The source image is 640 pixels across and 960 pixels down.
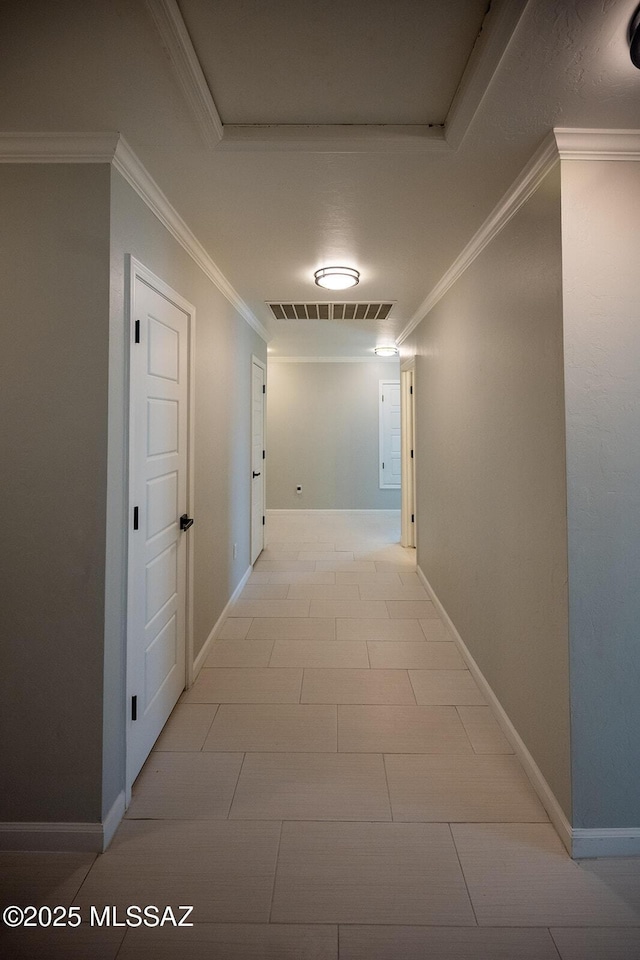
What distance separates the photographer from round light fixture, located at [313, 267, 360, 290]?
2.83 metres

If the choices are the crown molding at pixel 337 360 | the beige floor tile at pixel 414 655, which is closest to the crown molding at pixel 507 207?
the beige floor tile at pixel 414 655

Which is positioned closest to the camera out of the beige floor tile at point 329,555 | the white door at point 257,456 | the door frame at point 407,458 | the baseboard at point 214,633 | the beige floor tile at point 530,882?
the beige floor tile at point 530,882

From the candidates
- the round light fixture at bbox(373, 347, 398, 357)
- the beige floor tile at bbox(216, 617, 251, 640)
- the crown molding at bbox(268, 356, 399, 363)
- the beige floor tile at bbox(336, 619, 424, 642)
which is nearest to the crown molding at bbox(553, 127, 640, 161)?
the beige floor tile at bbox(336, 619, 424, 642)

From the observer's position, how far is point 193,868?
147cm

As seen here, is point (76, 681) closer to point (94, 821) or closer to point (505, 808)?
point (94, 821)

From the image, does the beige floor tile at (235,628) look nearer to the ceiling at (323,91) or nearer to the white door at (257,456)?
the white door at (257,456)

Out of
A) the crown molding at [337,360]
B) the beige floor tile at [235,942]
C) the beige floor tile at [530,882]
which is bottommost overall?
the beige floor tile at [235,942]

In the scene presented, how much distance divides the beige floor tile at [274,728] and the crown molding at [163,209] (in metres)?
2.32

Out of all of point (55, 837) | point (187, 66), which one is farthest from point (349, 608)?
point (187, 66)

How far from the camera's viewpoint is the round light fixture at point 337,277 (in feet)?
9.29

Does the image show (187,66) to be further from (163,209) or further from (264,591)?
(264,591)

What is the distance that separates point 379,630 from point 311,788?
152 centimetres

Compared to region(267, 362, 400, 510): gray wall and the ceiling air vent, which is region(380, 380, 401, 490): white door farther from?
the ceiling air vent

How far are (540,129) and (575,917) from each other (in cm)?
241
